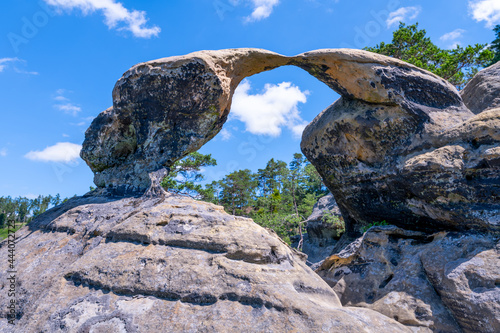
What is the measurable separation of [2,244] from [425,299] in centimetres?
924

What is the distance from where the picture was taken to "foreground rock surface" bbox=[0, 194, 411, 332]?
4.00 metres

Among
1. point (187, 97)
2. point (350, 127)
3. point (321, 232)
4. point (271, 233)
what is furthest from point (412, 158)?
point (321, 232)

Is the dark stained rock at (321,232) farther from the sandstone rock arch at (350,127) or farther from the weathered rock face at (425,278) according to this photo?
the weathered rock face at (425,278)

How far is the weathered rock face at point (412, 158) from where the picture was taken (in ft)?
20.8

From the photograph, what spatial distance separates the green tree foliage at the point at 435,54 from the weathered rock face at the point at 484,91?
6232 mm

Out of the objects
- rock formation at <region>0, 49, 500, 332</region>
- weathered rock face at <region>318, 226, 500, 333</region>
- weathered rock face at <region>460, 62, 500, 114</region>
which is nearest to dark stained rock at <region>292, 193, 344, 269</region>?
rock formation at <region>0, 49, 500, 332</region>

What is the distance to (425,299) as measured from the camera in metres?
5.94

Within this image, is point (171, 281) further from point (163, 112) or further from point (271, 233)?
point (163, 112)

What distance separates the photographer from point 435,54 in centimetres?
1628

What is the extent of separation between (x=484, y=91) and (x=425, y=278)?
572cm

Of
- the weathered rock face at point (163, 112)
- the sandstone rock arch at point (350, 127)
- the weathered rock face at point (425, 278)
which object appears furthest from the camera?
the weathered rock face at point (163, 112)

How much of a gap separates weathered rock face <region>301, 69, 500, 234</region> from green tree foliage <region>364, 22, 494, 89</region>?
8.38 m

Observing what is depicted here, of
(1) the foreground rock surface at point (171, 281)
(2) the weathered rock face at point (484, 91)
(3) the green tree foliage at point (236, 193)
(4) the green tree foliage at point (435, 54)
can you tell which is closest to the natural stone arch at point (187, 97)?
(2) the weathered rock face at point (484, 91)

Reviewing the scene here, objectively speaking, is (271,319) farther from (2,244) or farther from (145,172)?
(2,244)
